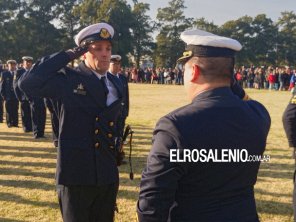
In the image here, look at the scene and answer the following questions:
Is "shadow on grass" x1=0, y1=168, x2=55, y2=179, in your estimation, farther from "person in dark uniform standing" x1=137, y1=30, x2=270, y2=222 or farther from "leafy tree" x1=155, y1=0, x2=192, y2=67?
"leafy tree" x1=155, y1=0, x2=192, y2=67

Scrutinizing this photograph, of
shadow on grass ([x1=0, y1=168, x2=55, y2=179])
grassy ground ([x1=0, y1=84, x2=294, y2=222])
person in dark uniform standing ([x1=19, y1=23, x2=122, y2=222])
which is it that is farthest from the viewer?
shadow on grass ([x1=0, y1=168, x2=55, y2=179])

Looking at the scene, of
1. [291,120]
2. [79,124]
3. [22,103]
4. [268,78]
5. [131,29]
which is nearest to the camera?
[79,124]

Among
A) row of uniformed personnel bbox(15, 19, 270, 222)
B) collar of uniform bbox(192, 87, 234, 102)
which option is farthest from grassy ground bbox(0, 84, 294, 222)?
collar of uniform bbox(192, 87, 234, 102)

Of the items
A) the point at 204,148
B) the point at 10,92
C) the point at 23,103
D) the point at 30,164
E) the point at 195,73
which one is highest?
the point at 195,73

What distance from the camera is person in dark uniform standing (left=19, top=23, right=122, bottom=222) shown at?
313 centimetres

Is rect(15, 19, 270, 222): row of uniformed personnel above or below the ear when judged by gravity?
below

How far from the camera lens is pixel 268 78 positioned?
34.6m

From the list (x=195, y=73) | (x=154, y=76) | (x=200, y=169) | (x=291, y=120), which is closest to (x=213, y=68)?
(x=195, y=73)

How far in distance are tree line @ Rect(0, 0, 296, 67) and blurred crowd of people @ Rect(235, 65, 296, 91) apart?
1831 cm

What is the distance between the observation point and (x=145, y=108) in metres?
17.7

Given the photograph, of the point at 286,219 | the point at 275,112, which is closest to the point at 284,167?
the point at 286,219

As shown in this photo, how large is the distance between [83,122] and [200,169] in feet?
4.98

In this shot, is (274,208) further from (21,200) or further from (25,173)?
(25,173)

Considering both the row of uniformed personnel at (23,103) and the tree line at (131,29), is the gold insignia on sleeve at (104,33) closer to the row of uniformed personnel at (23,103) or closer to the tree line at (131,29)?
the row of uniformed personnel at (23,103)
